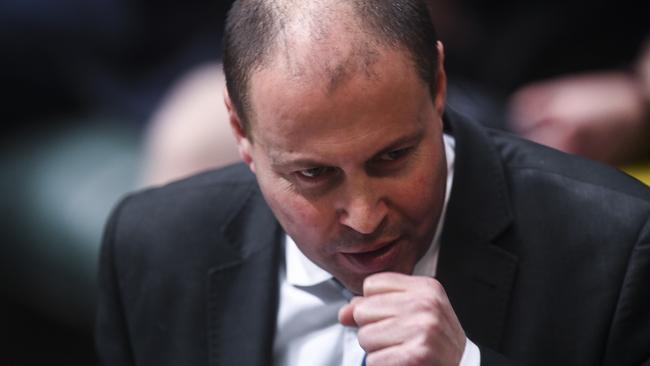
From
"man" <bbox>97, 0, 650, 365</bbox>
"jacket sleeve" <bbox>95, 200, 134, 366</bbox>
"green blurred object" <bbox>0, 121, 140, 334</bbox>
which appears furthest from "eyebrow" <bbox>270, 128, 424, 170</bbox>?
"green blurred object" <bbox>0, 121, 140, 334</bbox>

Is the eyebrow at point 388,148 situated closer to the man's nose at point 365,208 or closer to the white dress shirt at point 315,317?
the man's nose at point 365,208

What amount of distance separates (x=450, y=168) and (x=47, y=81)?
1.32 meters

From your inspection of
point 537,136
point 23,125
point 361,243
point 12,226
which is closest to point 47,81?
point 23,125

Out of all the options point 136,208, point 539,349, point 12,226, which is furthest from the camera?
point 12,226

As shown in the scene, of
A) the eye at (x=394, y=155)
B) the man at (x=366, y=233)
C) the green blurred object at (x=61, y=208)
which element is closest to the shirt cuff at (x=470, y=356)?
the man at (x=366, y=233)

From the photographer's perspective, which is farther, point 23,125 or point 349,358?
point 23,125

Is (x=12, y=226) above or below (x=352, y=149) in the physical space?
below

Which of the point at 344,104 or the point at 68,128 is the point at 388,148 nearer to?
the point at 344,104

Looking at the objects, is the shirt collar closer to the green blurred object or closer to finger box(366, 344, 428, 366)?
finger box(366, 344, 428, 366)

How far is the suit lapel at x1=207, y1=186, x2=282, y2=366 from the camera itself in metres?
1.66

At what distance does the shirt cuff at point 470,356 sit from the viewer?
1.41 m

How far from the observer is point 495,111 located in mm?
2230

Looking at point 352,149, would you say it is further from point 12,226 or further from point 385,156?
point 12,226

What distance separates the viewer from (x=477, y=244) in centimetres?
162
